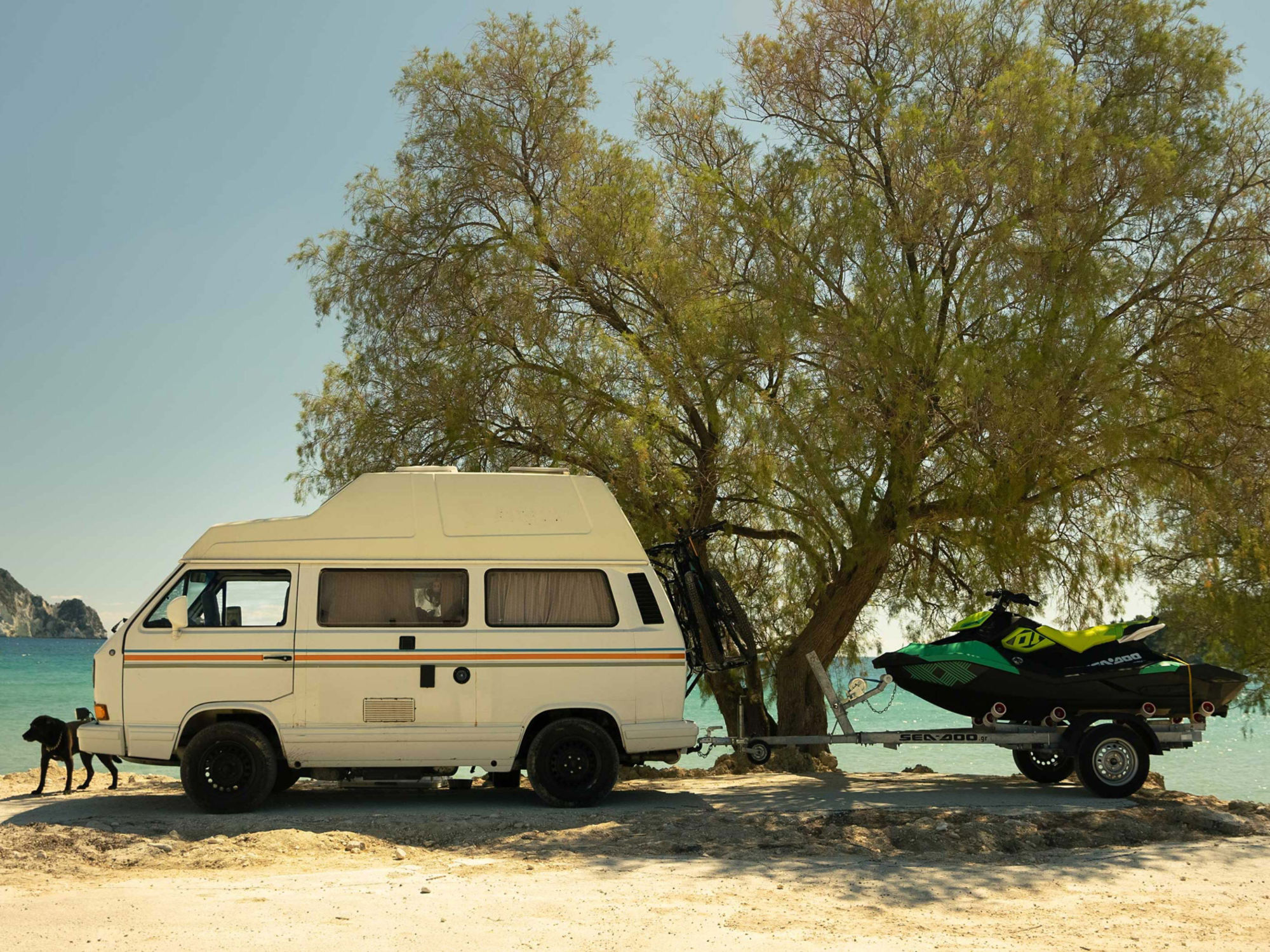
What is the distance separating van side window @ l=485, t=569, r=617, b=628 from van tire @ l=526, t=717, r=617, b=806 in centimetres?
91

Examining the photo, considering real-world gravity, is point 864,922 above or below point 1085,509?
below

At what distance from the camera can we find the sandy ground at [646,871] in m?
6.64

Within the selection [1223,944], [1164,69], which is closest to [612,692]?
[1223,944]

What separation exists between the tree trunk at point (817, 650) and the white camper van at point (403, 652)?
5.08 meters

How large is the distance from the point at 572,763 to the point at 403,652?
1828 millimetres

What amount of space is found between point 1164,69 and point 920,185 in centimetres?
365

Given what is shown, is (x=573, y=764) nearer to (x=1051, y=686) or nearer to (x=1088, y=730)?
(x=1051, y=686)

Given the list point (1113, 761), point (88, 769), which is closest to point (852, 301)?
point (1113, 761)

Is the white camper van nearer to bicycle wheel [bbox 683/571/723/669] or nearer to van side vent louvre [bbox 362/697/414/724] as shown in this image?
van side vent louvre [bbox 362/697/414/724]

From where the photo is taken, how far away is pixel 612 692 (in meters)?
10.7

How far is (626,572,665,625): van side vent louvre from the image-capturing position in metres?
10.8

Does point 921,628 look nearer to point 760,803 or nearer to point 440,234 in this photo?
point 760,803

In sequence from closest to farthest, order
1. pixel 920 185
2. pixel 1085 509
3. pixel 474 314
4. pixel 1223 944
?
pixel 1223 944 → pixel 920 185 → pixel 1085 509 → pixel 474 314

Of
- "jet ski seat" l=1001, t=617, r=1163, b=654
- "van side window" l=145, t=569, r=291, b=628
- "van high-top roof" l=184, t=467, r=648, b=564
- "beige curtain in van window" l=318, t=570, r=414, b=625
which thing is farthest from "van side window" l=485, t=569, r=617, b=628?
"jet ski seat" l=1001, t=617, r=1163, b=654
